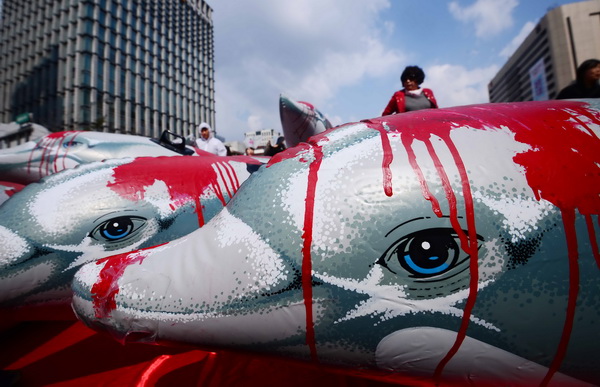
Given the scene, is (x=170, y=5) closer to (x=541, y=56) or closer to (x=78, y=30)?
(x=78, y=30)

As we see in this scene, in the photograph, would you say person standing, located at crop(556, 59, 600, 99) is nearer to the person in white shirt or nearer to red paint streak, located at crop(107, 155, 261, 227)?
red paint streak, located at crop(107, 155, 261, 227)

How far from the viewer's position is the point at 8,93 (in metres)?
36.9

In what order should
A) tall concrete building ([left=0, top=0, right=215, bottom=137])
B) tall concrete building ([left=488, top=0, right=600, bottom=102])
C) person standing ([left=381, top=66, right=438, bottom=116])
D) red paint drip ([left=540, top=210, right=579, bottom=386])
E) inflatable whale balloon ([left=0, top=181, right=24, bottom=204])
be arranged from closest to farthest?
red paint drip ([left=540, top=210, right=579, bottom=386]), inflatable whale balloon ([left=0, top=181, right=24, bottom=204]), person standing ([left=381, top=66, right=438, bottom=116]), tall concrete building ([left=0, top=0, right=215, bottom=137]), tall concrete building ([left=488, top=0, right=600, bottom=102])

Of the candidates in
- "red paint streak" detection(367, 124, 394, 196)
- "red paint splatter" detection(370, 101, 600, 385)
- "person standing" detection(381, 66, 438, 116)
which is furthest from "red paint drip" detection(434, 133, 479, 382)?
"person standing" detection(381, 66, 438, 116)

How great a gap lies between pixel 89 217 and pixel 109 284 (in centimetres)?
62

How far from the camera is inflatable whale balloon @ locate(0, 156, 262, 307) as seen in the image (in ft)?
3.87

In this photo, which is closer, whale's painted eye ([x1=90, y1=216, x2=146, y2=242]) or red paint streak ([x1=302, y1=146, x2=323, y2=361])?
red paint streak ([x1=302, y1=146, x2=323, y2=361])

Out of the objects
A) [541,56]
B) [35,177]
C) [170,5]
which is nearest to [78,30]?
[170,5]

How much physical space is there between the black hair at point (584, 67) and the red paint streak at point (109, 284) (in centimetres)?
304

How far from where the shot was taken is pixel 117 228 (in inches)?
50.7

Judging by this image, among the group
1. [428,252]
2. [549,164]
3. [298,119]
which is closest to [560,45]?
[298,119]

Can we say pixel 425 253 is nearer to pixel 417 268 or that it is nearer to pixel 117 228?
pixel 417 268

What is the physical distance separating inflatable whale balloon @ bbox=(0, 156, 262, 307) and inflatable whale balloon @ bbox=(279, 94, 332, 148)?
0.48 metres

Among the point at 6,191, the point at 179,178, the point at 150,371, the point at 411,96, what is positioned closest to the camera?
the point at 150,371
